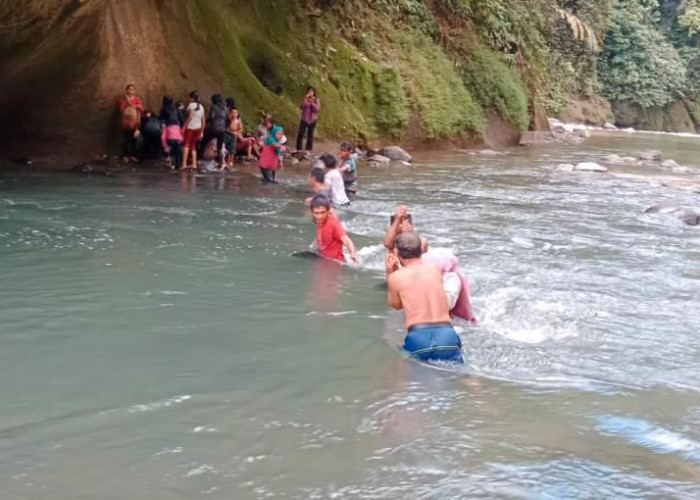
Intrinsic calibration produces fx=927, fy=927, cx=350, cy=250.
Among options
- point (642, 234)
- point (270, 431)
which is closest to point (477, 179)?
point (642, 234)

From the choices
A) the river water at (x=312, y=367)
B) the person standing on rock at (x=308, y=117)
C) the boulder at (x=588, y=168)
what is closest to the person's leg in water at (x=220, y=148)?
the person standing on rock at (x=308, y=117)

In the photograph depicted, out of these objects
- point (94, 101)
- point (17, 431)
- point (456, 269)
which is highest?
point (94, 101)

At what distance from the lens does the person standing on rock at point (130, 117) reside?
61.8ft

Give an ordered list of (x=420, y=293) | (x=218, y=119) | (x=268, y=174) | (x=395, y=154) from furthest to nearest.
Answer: (x=395, y=154) → (x=218, y=119) → (x=268, y=174) → (x=420, y=293)

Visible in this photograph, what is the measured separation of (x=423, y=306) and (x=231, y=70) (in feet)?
52.2

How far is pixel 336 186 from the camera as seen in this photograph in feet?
48.6

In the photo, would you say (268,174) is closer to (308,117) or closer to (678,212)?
(308,117)

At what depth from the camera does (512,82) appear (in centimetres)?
3136

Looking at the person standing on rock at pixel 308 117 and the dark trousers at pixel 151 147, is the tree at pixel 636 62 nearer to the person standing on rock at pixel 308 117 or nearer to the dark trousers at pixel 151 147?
the person standing on rock at pixel 308 117

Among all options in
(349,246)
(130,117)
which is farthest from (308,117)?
(349,246)

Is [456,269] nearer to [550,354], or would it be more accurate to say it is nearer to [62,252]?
[550,354]

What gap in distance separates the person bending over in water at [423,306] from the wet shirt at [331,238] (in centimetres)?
343

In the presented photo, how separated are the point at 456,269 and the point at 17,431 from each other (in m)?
4.28

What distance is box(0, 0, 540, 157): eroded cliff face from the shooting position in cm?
1922
